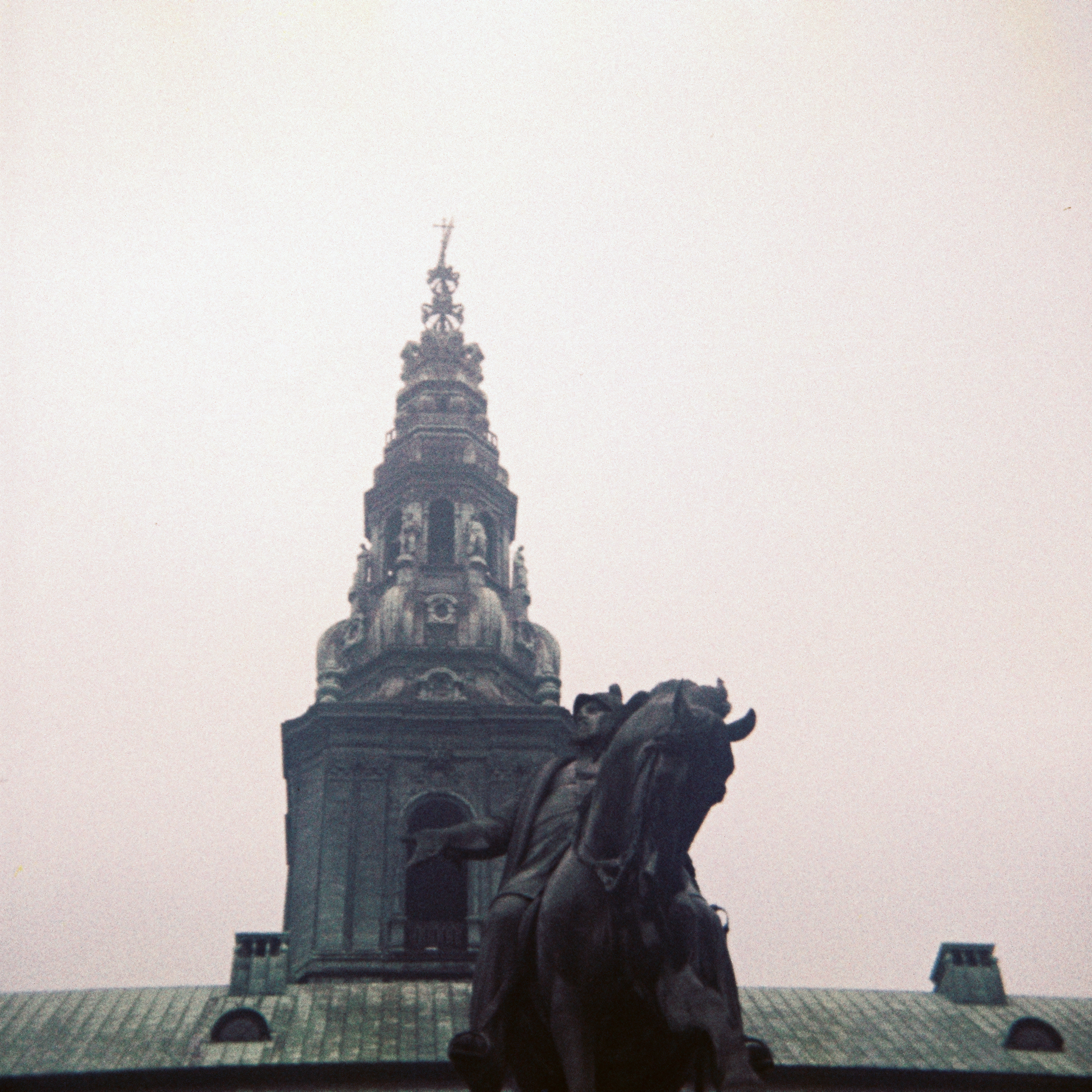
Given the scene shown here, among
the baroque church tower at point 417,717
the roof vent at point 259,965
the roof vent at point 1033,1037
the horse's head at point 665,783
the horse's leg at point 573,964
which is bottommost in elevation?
the horse's leg at point 573,964

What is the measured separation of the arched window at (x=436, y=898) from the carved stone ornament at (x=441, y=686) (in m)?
3.20

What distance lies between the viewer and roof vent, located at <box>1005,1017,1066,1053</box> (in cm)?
3459

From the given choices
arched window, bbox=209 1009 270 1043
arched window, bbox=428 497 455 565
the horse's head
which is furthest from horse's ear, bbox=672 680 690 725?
arched window, bbox=428 497 455 565

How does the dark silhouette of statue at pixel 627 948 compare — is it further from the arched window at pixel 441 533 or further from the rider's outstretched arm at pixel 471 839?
the arched window at pixel 441 533

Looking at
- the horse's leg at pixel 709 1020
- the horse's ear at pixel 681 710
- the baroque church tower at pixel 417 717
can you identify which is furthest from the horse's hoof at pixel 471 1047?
the baroque church tower at pixel 417 717

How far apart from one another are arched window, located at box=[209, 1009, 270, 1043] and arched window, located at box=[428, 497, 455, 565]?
50.1 ft

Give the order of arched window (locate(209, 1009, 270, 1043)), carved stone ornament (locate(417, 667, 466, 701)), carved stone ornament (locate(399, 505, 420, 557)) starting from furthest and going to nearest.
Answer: carved stone ornament (locate(399, 505, 420, 557)) → carved stone ornament (locate(417, 667, 466, 701)) → arched window (locate(209, 1009, 270, 1043))

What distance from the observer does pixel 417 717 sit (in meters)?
38.2

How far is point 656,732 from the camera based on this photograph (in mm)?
9711

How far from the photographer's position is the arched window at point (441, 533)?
44312 mm

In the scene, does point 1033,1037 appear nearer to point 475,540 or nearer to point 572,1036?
point 475,540

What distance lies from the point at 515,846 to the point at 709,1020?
2.27 meters

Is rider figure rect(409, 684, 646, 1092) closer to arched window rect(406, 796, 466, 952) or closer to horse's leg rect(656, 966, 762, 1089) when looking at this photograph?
horse's leg rect(656, 966, 762, 1089)

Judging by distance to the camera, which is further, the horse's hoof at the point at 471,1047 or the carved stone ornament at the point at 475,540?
the carved stone ornament at the point at 475,540
